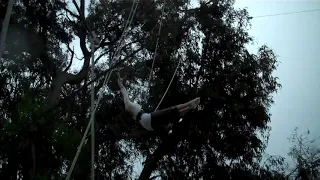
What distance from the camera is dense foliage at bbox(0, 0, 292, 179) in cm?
771

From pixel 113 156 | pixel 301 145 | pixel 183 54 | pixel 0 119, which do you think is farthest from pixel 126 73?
pixel 301 145

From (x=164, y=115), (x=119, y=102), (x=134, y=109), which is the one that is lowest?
(x=164, y=115)

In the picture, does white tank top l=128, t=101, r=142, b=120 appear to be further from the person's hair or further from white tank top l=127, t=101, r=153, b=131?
the person's hair

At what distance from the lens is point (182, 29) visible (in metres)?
7.95

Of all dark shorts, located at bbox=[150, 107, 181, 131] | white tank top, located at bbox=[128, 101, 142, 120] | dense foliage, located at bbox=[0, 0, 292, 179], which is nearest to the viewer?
dark shorts, located at bbox=[150, 107, 181, 131]

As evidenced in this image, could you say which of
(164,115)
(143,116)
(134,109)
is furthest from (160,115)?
(134,109)

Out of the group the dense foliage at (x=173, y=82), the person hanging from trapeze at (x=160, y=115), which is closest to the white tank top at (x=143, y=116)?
the person hanging from trapeze at (x=160, y=115)

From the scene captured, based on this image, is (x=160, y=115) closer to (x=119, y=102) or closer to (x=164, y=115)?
(x=164, y=115)

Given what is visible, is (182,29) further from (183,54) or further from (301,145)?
(301,145)

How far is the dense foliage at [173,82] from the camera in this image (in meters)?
7.71

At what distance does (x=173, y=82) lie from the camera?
787cm

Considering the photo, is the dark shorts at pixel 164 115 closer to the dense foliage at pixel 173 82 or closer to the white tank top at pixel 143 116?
the white tank top at pixel 143 116

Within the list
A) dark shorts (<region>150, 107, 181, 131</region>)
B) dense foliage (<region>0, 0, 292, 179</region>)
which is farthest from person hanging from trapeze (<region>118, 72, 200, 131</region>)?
dense foliage (<region>0, 0, 292, 179</region>)

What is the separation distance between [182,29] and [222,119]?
2167 millimetres
